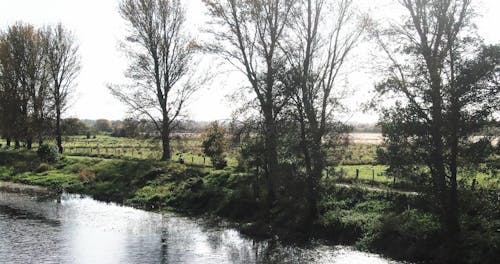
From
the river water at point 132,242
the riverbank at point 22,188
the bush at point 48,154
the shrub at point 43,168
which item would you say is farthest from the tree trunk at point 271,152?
the bush at point 48,154

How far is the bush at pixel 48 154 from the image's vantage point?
61.3 meters

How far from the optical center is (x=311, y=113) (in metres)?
31.4

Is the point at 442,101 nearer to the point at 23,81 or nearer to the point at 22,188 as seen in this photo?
the point at 22,188

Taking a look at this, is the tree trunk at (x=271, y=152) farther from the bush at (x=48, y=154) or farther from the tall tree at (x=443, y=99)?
the bush at (x=48, y=154)

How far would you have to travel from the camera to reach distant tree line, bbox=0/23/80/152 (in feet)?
229

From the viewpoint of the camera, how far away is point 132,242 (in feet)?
90.3

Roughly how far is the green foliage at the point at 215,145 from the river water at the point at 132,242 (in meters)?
12.0

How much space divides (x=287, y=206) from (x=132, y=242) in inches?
430

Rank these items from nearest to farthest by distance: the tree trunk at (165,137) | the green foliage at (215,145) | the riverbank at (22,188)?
the green foliage at (215,145)
the riverbank at (22,188)
the tree trunk at (165,137)

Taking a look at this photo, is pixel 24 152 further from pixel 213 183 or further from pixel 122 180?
pixel 213 183

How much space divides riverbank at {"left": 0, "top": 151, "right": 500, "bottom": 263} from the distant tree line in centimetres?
1593

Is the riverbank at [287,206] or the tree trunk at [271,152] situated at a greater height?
the tree trunk at [271,152]

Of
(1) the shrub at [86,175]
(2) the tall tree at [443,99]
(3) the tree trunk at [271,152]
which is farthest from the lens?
(1) the shrub at [86,175]

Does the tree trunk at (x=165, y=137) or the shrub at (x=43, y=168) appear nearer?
the tree trunk at (x=165, y=137)
